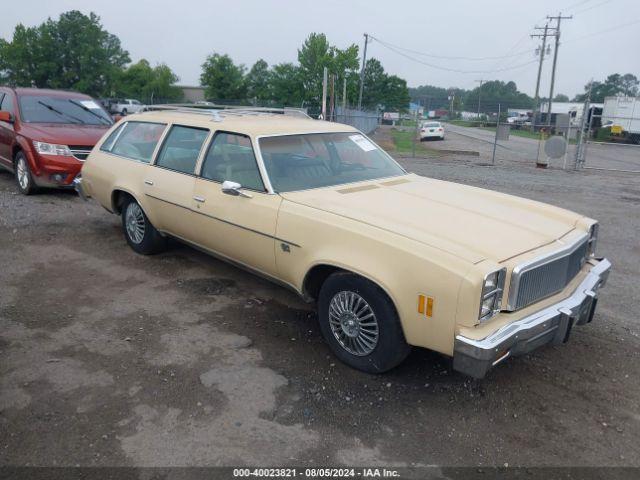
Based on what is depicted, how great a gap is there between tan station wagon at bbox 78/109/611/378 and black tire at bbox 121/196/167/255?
23 millimetres

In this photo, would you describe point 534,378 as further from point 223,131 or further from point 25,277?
point 25,277

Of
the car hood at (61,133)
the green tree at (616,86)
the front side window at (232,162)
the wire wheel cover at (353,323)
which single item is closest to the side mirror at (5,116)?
the car hood at (61,133)

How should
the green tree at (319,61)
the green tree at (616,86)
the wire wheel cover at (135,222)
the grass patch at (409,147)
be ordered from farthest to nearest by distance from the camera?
the green tree at (616,86)
the green tree at (319,61)
the grass patch at (409,147)
the wire wheel cover at (135,222)

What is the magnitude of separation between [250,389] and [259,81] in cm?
5887

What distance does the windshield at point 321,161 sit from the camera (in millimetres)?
4410

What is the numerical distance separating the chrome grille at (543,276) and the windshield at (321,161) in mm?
1849

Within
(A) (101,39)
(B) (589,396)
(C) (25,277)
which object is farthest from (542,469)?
(A) (101,39)

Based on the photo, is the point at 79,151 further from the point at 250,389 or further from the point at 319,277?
the point at 250,389

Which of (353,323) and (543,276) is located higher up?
(543,276)

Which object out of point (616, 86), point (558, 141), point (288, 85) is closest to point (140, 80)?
point (288, 85)

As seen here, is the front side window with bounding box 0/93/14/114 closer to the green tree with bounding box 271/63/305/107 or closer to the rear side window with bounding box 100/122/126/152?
the rear side window with bounding box 100/122/126/152

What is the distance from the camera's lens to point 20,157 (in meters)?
8.66

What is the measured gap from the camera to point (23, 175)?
8.71m

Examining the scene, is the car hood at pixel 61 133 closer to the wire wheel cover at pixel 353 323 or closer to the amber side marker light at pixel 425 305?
the wire wheel cover at pixel 353 323
